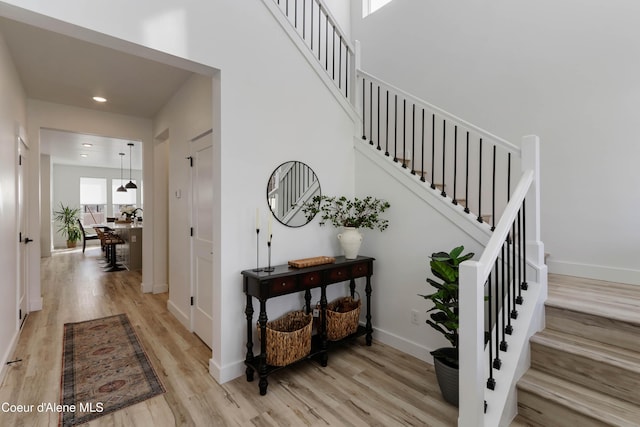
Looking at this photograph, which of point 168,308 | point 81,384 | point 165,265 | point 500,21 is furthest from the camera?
point 165,265

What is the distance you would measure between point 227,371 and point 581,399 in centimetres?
234

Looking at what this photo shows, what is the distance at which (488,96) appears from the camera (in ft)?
11.4

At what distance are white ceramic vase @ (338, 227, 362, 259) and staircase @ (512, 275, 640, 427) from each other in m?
1.57

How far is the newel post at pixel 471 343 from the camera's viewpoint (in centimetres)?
156

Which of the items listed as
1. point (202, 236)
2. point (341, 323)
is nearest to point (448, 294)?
point (341, 323)

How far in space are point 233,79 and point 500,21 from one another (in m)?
3.03

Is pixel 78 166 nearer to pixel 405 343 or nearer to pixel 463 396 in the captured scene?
Result: pixel 405 343

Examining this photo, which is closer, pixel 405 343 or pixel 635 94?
pixel 635 94

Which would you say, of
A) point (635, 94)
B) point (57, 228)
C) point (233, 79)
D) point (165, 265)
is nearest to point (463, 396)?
point (233, 79)

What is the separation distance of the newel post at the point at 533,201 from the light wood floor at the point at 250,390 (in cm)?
124

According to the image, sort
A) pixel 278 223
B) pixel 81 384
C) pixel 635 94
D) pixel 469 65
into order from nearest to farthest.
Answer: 1. pixel 81 384
2. pixel 635 94
3. pixel 278 223
4. pixel 469 65

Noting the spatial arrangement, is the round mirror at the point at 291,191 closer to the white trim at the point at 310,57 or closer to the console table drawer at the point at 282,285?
the console table drawer at the point at 282,285

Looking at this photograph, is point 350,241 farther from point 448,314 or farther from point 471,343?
point 471,343

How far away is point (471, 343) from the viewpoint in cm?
158
